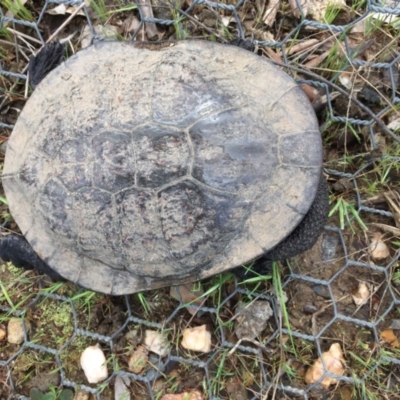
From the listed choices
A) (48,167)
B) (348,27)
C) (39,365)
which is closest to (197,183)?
(48,167)

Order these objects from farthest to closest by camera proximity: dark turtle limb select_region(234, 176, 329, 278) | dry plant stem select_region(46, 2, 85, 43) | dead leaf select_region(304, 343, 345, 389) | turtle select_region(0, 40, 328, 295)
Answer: dry plant stem select_region(46, 2, 85, 43)
dead leaf select_region(304, 343, 345, 389)
dark turtle limb select_region(234, 176, 329, 278)
turtle select_region(0, 40, 328, 295)

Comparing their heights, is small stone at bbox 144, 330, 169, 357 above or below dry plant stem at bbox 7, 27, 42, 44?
below

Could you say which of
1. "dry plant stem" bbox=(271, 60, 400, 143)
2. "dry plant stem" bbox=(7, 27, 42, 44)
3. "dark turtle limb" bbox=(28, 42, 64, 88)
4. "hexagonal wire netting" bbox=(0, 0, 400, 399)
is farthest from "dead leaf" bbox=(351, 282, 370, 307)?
"dry plant stem" bbox=(7, 27, 42, 44)

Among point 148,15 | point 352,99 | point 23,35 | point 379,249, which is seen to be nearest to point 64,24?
point 23,35

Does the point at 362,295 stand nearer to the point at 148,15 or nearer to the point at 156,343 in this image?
the point at 156,343

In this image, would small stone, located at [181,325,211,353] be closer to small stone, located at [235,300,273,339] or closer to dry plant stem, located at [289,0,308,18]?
small stone, located at [235,300,273,339]

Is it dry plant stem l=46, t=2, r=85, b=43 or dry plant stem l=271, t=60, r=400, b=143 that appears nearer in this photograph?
dry plant stem l=271, t=60, r=400, b=143

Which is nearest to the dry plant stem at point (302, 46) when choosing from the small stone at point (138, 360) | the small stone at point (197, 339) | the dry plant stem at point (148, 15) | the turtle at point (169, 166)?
the turtle at point (169, 166)
